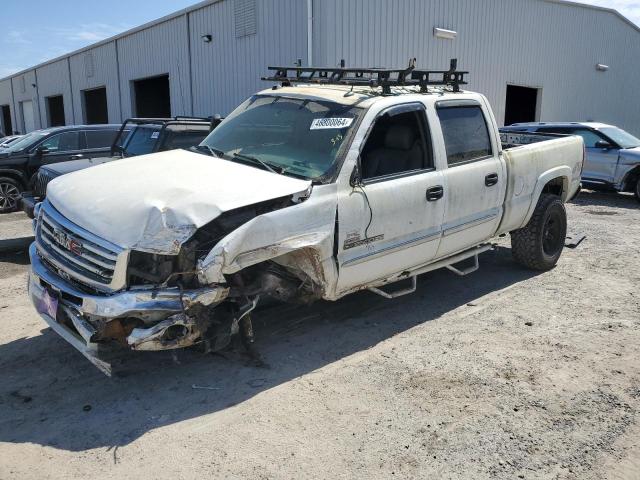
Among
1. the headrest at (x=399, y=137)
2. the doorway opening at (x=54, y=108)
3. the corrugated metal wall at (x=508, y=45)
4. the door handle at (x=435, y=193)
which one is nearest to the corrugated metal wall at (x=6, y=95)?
the doorway opening at (x=54, y=108)

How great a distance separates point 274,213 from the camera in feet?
11.9

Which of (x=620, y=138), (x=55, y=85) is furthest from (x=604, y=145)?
(x=55, y=85)

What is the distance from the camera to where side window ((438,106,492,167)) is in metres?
5.01

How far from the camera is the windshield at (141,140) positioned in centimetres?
821

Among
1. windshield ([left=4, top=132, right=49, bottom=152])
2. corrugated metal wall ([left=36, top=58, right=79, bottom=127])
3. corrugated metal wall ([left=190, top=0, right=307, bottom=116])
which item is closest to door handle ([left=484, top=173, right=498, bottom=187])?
corrugated metal wall ([left=190, top=0, right=307, bottom=116])

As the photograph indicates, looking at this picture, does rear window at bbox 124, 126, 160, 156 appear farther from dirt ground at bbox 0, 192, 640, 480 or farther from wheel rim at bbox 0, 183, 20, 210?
wheel rim at bbox 0, 183, 20, 210

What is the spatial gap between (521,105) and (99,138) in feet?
53.2

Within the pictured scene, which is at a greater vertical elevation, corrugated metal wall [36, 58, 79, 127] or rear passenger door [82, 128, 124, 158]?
corrugated metal wall [36, 58, 79, 127]

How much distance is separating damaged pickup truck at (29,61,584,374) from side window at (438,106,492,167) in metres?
0.02

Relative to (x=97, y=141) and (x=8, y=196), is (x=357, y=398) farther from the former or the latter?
(x=8, y=196)

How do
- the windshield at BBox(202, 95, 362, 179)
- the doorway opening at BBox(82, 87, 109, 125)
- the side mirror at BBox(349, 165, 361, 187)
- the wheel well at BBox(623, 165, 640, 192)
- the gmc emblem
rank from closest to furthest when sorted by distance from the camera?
the gmc emblem
the side mirror at BBox(349, 165, 361, 187)
the windshield at BBox(202, 95, 362, 179)
the wheel well at BBox(623, 165, 640, 192)
the doorway opening at BBox(82, 87, 109, 125)

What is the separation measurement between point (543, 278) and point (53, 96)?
1180 inches

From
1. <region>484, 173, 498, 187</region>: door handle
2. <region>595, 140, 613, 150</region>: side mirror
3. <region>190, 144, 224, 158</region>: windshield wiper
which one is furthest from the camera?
<region>595, 140, 613, 150</region>: side mirror

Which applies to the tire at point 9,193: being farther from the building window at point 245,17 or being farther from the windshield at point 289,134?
the windshield at point 289,134
